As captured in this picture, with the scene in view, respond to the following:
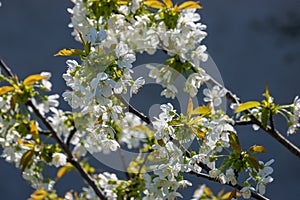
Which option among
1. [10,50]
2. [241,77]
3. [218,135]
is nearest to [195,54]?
[218,135]

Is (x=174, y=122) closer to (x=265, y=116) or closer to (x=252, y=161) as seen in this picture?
(x=252, y=161)

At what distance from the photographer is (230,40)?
4.02 meters

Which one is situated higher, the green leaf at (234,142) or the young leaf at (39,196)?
the young leaf at (39,196)

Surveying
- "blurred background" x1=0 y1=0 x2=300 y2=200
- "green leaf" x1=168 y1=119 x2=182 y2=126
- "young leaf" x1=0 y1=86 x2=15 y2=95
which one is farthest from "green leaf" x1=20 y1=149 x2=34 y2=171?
"blurred background" x1=0 y1=0 x2=300 y2=200

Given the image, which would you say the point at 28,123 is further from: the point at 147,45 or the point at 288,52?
the point at 288,52

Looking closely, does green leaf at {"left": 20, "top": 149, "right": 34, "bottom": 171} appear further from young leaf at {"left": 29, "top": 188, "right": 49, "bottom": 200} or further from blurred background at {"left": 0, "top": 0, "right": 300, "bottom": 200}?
blurred background at {"left": 0, "top": 0, "right": 300, "bottom": 200}

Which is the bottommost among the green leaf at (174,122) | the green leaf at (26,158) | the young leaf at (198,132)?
the young leaf at (198,132)

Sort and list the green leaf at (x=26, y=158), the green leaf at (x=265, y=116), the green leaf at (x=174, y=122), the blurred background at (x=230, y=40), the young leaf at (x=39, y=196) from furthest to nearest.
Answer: the blurred background at (x=230, y=40) → the young leaf at (x=39, y=196) → the green leaf at (x=26, y=158) → the green leaf at (x=265, y=116) → the green leaf at (x=174, y=122)

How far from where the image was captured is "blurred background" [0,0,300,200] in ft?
13.0

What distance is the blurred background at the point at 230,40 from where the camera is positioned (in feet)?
13.0

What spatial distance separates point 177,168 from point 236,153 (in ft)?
0.48

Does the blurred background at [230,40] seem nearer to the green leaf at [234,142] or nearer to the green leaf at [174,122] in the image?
the green leaf at [234,142]

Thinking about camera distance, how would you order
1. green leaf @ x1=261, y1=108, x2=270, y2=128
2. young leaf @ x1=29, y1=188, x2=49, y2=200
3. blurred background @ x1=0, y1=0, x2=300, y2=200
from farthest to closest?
blurred background @ x1=0, y1=0, x2=300, y2=200, young leaf @ x1=29, y1=188, x2=49, y2=200, green leaf @ x1=261, y1=108, x2=270, y2=128

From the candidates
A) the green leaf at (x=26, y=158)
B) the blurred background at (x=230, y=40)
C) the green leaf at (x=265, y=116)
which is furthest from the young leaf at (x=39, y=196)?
the blurred background at (x=230, y=40)
